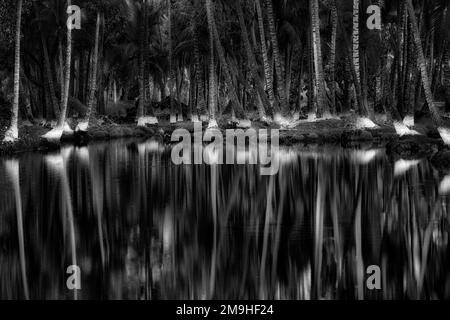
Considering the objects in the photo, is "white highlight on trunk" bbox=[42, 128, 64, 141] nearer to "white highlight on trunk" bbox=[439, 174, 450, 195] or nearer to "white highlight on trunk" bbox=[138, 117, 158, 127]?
"white highlight on trunk" bbox=[138, 117, 158, 127]

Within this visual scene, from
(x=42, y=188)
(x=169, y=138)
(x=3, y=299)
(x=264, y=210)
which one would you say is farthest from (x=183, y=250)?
(x=169, y=138)

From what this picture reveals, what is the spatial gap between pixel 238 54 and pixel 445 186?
171 feet

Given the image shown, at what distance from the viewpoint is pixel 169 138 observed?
4662 cm

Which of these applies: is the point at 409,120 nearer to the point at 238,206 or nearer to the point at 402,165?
the point at 402,165

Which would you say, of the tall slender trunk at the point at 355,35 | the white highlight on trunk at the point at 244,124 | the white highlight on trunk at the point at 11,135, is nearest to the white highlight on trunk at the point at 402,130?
the tall slender trunk at the point at 355,35

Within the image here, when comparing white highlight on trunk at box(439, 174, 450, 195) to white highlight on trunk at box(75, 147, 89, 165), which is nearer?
white highlight on trunk at box(439, 174, 450, 195)

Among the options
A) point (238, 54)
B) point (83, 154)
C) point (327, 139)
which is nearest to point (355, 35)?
point (327, 139)

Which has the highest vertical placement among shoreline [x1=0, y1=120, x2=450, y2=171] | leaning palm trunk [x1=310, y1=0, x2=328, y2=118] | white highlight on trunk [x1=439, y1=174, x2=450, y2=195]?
leaning palm trunk [x1=310, y1=0, x2=328, y2=118]

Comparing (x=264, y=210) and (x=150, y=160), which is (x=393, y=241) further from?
(x=150, y=160)

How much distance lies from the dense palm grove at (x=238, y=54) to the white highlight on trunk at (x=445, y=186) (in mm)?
7357

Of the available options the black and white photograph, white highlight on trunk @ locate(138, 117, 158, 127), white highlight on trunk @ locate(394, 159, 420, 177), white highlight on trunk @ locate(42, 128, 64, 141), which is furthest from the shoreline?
white highlight on trunk @ locate(138, 117, 158, 127)

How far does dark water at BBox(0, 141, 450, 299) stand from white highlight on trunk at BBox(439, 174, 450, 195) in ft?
0.44

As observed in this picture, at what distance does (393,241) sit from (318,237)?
1.23 m

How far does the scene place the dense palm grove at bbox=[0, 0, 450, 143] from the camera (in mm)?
43500
